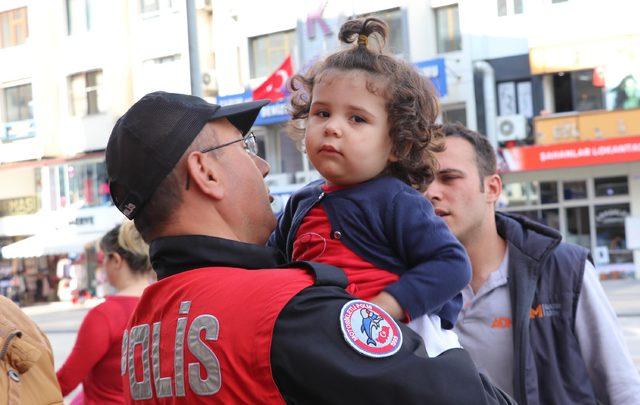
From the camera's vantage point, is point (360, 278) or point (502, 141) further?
point (502, 141)

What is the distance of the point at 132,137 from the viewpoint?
2348 mm

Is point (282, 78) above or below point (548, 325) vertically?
above

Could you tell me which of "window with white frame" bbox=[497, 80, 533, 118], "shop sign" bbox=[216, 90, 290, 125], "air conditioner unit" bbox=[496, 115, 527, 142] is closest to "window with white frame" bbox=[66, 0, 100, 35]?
"shop sign" bbox=[216, 90, 290, 125]

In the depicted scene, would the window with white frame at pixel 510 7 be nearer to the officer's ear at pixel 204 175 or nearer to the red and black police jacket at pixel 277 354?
the officer's ear at pixel 204 175

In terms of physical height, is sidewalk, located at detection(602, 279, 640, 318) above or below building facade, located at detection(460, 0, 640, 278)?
below

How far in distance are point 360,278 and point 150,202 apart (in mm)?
638

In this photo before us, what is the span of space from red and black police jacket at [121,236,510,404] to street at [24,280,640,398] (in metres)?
11.0

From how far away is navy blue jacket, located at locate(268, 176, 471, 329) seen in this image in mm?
2514

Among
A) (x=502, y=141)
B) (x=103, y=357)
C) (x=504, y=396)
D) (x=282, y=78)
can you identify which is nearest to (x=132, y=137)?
(x=504, y=396)

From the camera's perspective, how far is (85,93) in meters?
34.1

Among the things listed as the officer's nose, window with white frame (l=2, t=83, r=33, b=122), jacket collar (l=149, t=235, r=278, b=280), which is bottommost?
jacket collar (l=149, t=235, r=278, b=280)

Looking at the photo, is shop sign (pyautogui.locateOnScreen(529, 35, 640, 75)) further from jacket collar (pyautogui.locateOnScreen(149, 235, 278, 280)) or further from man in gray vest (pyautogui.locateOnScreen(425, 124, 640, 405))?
jacket collar (pyautogui.locateOnScreen(149, 235, 278, 280))

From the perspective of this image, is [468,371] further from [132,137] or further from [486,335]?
[486,335]

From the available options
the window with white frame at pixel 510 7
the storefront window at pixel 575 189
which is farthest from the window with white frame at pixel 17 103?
the storefront window at pixel 575 189
